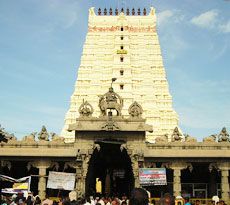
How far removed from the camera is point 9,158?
107 feet

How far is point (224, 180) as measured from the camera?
31781 mm

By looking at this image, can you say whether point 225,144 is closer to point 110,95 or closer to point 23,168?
point 110,95

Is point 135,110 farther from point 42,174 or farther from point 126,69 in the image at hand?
point 126,69

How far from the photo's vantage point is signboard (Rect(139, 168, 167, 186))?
29062 mm

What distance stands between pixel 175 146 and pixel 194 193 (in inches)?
219

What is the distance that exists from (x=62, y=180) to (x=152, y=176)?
6535 millimetres

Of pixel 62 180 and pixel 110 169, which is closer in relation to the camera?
pixel 62 180

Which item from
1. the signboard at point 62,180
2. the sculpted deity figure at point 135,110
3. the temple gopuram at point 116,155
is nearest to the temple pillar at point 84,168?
the temple gopuram at point 116,155

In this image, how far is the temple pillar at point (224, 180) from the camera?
31.2 metres

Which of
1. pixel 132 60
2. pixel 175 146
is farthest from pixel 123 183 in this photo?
pixel 132 60

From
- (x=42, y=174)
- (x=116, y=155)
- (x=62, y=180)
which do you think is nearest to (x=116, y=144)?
(x=116, y=155)

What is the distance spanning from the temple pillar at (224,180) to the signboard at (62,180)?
38.9ft

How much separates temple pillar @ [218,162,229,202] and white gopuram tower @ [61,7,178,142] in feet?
124

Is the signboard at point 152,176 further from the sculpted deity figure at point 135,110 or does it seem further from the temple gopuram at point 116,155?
the sculpted deity figure at point 135,110
